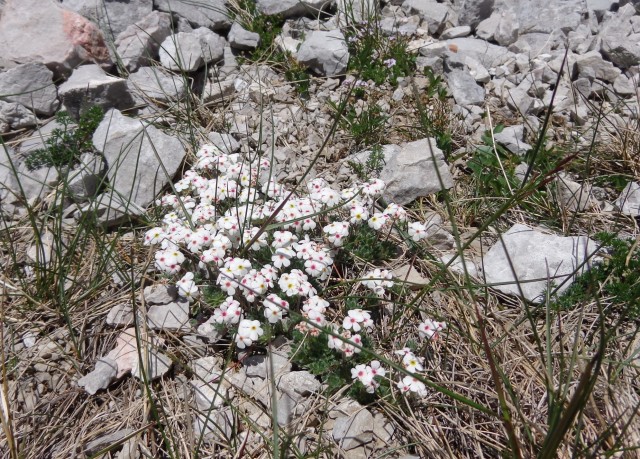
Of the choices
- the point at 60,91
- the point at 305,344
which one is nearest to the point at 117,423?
the point at 305,344

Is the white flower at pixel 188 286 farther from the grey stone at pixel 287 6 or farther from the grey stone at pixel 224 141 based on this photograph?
the grey stone at pixel 287 6

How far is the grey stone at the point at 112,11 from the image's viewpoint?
5566mm

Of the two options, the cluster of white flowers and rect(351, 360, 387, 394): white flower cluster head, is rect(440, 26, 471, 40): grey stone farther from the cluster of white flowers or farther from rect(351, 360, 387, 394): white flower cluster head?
rect(351, 360, 387, 394): white flower cluster head

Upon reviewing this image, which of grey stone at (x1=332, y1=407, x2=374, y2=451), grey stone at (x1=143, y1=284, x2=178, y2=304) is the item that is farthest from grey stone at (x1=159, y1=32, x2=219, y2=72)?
grey stone at (x1=332, y1=407, x2=374, y2=451)

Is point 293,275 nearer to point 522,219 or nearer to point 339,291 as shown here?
point 339,291

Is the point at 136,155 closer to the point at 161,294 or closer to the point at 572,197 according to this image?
the point at 161,294

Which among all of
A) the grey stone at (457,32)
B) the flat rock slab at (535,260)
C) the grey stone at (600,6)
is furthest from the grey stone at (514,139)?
the grey stone at (600,6)

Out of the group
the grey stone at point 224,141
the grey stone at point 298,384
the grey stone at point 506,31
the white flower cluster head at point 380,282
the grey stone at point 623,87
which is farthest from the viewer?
the grey stone at point 506,31

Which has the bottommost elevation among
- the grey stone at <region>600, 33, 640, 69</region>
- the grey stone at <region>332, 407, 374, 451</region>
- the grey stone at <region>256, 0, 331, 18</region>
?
the grey stone at <region>332, 407, 374, 451</region>

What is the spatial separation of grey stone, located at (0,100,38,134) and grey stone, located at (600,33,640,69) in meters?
5.33

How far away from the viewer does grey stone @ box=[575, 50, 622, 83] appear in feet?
16.9

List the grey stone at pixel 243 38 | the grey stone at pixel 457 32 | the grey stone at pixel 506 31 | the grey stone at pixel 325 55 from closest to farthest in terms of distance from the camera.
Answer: the grey stone at pixel 325 55
the grey stone at pixel 243 38
the grey stone at pixel 506 31
the grey stone at pixel 457 32

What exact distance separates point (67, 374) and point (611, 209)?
401 centimetres

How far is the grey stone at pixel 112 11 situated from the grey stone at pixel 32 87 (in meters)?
1.05
